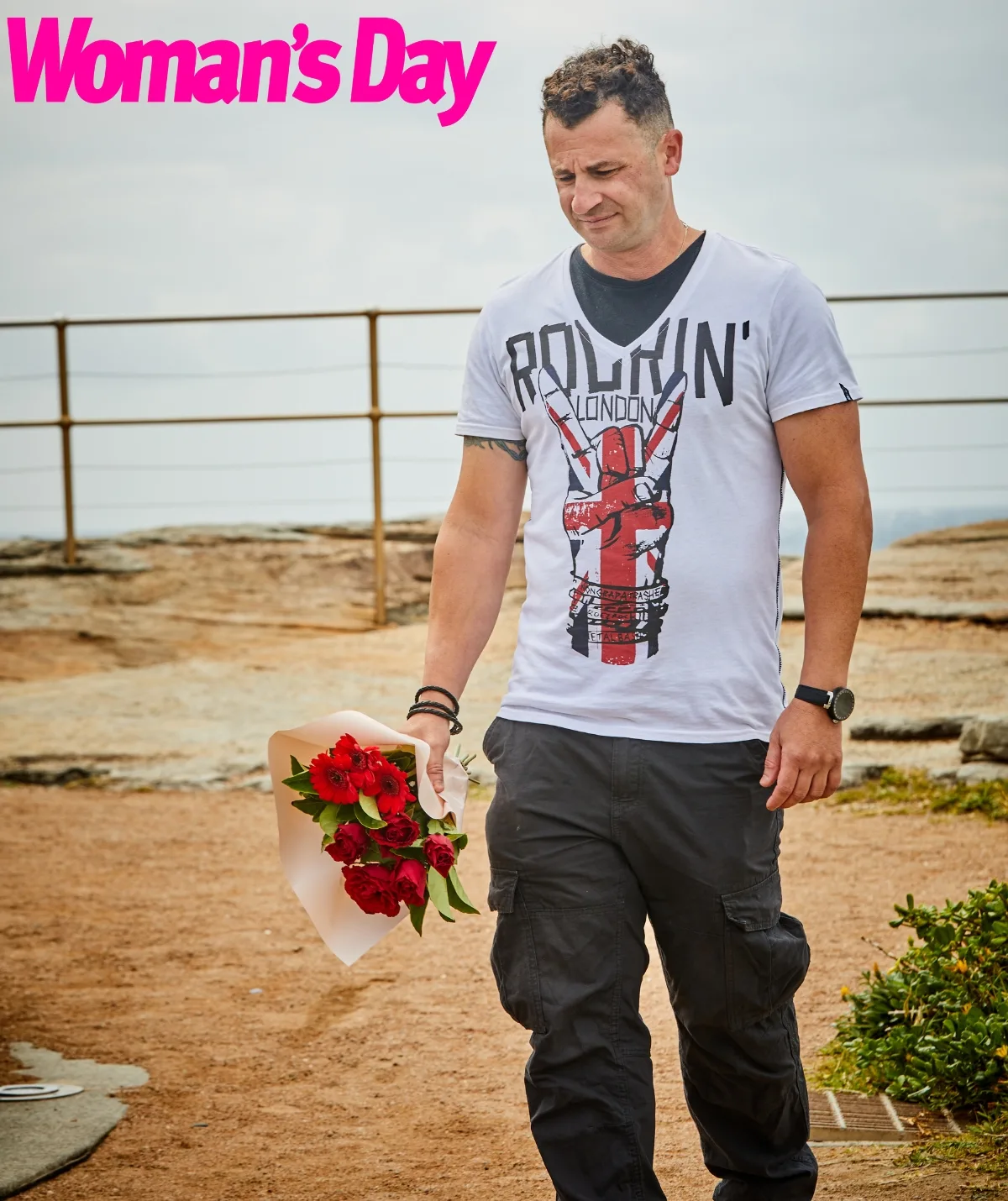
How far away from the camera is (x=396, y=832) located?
2012mm

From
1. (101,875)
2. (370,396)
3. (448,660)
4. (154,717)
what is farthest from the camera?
(370,396)

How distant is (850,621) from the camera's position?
2014mm

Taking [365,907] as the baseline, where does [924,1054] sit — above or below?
below

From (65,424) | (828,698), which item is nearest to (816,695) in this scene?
(828,698)

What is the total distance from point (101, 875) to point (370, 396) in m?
5.10

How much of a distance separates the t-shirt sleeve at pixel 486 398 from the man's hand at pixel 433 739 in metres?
0.44

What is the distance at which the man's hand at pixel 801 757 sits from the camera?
6.40ft

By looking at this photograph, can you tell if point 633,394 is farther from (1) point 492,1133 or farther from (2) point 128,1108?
(2) point 128,1108

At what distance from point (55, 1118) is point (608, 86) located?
2.39m

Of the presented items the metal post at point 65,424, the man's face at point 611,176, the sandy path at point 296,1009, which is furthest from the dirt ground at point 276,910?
the man's face at point 611,176

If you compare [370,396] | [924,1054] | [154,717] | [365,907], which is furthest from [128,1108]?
[370,396]

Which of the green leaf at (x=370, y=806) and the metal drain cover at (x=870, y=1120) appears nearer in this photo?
the green leaf at (x=370, y=806)

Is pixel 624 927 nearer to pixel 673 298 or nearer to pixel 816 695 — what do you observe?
pixel 816 695

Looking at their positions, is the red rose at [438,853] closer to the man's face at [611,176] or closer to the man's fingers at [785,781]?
the man's fingers at [785,781]
